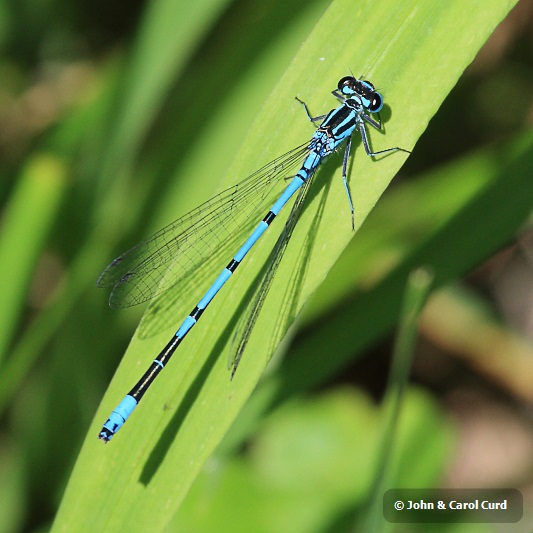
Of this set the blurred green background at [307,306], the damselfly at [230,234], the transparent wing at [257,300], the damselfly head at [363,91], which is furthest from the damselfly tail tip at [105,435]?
the damselfly head at [363,91]

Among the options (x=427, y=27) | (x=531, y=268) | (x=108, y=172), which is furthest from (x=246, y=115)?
(x=531, y=268)

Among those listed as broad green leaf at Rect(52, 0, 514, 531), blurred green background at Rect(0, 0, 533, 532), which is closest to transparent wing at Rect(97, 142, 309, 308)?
broad green leaf at Rect(52, 0, 514, 531)

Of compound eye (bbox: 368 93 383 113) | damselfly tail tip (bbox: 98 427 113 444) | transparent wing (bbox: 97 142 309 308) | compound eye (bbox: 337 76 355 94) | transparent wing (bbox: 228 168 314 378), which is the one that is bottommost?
damselfly tail tip (bbox: 98 427 113 444)

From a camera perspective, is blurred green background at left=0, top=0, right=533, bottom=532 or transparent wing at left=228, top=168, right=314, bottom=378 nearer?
transparent wing at left=228, top=168, right=314, bottom=378

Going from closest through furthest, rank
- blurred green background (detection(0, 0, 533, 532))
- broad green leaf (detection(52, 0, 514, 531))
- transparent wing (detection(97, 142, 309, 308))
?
broad green leaf (detection(52, 0, 514, 531)) < transparent wing (detection(97, 142, 309, 308)) < blurred green background (detection(0, 0, 533, 532))

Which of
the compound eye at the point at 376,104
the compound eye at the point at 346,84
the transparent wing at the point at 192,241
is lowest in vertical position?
the transparent wing at the point at 192,241

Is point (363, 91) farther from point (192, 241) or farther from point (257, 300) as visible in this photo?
point (192, 241)

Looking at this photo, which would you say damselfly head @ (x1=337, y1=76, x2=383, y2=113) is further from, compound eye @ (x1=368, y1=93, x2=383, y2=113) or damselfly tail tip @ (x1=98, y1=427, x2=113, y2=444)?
damselfly tail tip @ (x1=98, y1=427, x2=113, y2=444)

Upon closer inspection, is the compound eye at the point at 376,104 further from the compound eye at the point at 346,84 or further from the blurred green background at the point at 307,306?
the blurred green background at the point at 307,306
